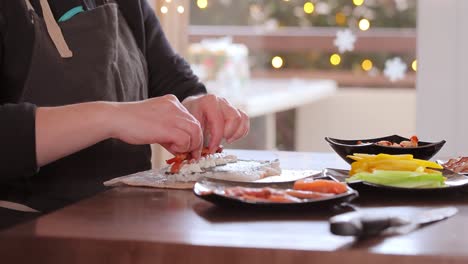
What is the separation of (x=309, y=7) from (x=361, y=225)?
344cm

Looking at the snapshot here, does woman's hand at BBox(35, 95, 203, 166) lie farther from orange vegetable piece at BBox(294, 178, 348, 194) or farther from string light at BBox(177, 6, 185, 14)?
string light at BBox(177, 6, 185, 14)

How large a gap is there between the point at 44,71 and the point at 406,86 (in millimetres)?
3126

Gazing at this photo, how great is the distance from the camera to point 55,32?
4.52ft

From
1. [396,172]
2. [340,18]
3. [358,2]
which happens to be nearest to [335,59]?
[340,18]

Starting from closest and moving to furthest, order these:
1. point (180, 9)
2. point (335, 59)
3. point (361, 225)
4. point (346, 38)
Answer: point (361, 225), point (180, 9), point (346, 38), point (335, 59)

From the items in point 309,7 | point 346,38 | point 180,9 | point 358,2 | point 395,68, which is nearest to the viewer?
point 180,9

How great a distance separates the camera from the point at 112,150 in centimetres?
141

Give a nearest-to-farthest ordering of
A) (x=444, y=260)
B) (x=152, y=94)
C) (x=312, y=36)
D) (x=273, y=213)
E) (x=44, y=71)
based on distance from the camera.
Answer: (x=444, y=260) → (x=273, y=213) → (x=44, y=71) → (x=152, y=94) → (x=312, y=36)

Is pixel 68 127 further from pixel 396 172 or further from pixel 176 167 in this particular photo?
pixel 396 172

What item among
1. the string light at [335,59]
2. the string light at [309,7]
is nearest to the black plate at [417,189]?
the string light at [309,7]

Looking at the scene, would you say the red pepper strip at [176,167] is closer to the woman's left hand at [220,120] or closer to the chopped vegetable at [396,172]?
the woman's left hand at [220,120]

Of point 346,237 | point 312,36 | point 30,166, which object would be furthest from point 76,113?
point 312,36

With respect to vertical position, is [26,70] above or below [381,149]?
above

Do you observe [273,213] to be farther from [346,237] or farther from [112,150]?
[112,150]
